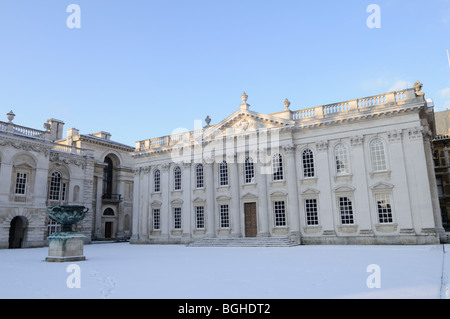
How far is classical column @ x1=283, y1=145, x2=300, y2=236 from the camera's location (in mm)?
26344

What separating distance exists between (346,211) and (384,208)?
2591 millimetres

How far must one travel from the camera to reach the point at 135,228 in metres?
35.0

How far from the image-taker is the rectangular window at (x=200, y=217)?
3138 cm

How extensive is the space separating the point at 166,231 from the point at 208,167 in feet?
25.2

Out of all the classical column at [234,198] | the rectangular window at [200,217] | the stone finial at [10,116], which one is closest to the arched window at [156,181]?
the rectangular window at [200,217]

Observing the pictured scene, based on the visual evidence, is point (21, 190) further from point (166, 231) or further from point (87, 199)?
point (166, 231)

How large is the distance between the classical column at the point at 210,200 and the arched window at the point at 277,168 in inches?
233

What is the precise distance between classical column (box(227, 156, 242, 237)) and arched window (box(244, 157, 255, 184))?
0.78 meters

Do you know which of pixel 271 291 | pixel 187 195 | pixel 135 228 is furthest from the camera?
pixel 135 228

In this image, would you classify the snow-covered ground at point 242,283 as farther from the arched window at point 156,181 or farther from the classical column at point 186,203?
the arched window at point 156,181

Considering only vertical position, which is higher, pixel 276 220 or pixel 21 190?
pixel 21 190

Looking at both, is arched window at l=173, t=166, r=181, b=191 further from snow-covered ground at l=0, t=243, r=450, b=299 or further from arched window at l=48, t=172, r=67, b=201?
snow-covered ground at l=0, t=243, r=450, b=299
